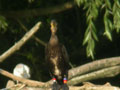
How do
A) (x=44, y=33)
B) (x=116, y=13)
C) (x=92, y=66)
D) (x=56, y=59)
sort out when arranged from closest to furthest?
(x=56, y=59)
(x=116, y=13)
(x=92, y=66)
(x=44, y=33)

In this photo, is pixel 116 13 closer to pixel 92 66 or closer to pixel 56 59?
pixel 92 66

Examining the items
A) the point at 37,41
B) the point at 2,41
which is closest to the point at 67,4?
the point at 37,41

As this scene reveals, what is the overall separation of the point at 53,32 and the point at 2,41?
249 cm

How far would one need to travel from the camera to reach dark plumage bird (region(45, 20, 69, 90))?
11.6ft

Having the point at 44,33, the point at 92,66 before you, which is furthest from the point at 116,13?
the point at 44,33

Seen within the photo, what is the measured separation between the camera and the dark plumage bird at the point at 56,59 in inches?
139

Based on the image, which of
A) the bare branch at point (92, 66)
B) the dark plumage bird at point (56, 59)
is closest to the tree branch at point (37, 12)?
the bare branch at point (92, 66)

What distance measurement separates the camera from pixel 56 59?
3.61m

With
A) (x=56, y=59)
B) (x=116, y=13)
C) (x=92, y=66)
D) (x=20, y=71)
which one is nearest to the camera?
(x=56, y=59)

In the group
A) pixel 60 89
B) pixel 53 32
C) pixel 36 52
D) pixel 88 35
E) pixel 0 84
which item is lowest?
pixel 60 89

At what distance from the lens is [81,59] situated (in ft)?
20.6

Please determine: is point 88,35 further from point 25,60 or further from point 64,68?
point 25,60

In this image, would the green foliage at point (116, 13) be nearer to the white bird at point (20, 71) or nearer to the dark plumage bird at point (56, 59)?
the dark plumage bird at point (56, 59)

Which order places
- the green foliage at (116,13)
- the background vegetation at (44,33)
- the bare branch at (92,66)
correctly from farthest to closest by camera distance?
the background vegetation at (44,33), the bare branch at (92,66), the green foliage at (116,13)
